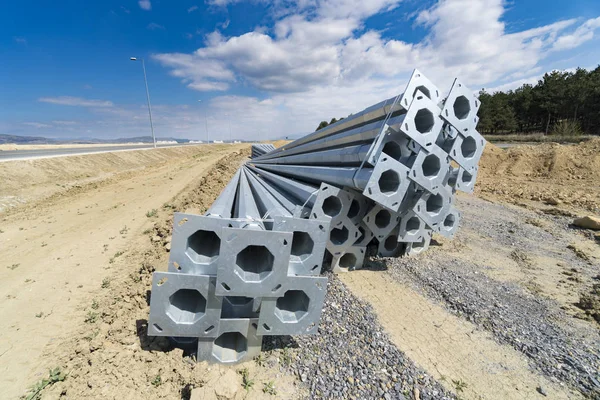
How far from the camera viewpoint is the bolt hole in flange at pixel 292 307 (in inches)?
116

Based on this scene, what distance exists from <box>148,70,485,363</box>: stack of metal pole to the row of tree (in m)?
29.3

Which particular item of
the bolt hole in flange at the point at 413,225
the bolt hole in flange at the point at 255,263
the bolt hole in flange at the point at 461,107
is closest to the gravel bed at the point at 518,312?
the bolt hole in flange at the point at 413,225

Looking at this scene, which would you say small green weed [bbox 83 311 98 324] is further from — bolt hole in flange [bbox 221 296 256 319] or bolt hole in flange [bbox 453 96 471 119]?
bolt hole in flange [bbox 453 96 471 119]

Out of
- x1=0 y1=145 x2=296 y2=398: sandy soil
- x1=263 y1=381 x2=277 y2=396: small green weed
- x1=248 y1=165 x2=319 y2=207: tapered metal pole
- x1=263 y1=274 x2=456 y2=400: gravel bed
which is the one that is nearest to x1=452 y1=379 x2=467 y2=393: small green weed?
x1=263 y1=274 x2=456 y2=400: gravel bed

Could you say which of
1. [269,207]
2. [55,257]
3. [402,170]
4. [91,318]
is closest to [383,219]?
[402,170]

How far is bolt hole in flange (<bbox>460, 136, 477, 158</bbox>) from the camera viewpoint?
470 centimetres

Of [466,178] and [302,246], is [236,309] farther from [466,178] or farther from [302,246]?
[466,178]

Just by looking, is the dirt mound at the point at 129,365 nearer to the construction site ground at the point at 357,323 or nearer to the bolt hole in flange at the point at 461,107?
the construction site ground at the point at 357,323

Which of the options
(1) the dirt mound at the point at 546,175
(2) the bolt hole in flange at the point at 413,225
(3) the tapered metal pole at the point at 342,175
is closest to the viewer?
(3) the tapered metal pole at the point at 342,175

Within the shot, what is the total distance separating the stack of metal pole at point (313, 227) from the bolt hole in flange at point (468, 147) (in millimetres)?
15

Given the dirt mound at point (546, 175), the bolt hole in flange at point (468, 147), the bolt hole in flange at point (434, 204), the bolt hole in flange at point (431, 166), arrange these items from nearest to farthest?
the bolt hole in flange at point (431, 166) → the bolt hole in flange at point (468, 147) → the bolt hole in flange at point (434, 204) → the dirt mound at point (546, 175)

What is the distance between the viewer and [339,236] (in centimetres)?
509

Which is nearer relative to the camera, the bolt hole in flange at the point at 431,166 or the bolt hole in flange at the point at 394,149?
the bolt hole in flange at the point at 431,166

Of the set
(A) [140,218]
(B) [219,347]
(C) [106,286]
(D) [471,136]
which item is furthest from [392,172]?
(A) [140,218]
